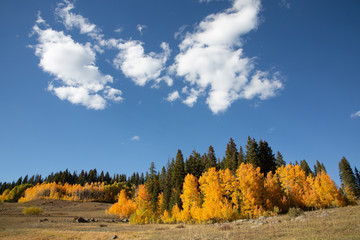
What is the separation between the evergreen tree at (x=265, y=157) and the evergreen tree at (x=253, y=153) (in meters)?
1.48

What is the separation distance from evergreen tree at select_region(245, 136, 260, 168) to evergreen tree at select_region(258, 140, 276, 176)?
1.48 m

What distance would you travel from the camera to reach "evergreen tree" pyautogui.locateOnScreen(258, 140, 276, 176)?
57.9 meters

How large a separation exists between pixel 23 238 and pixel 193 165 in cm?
4782

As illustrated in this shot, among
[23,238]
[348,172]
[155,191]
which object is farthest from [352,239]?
[348,172]

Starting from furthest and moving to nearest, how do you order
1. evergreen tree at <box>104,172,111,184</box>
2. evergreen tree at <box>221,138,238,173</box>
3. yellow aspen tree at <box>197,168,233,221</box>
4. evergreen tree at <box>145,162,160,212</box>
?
evergreen tree at <box>104,172,111,184</box>, evergreen tree at <box>145,162,160,212</box>, evergreen tree at <box>221,138,238,173</box>, yellow aspen tree at <box>197,168,233,221</box>

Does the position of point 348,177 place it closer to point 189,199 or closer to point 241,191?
point 241,191

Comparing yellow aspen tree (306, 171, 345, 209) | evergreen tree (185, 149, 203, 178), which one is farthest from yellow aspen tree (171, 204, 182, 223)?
yellow aspen tree (306, 171, 345, 209)

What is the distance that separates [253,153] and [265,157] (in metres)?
4.87

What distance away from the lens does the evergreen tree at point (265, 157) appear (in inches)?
2279

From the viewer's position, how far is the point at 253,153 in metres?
57.2

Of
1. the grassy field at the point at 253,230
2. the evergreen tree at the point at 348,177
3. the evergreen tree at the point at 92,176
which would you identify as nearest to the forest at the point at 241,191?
the evergreen tree at the point at 348,177

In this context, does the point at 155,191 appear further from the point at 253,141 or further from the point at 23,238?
the point at 23,238

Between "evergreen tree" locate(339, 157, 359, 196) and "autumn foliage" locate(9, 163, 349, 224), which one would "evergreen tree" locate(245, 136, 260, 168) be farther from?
"evergreen tree" locate(339, 157, 359, 196)

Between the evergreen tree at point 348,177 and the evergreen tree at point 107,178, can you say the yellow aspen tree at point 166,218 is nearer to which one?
the evergreen tree at point 348,177
